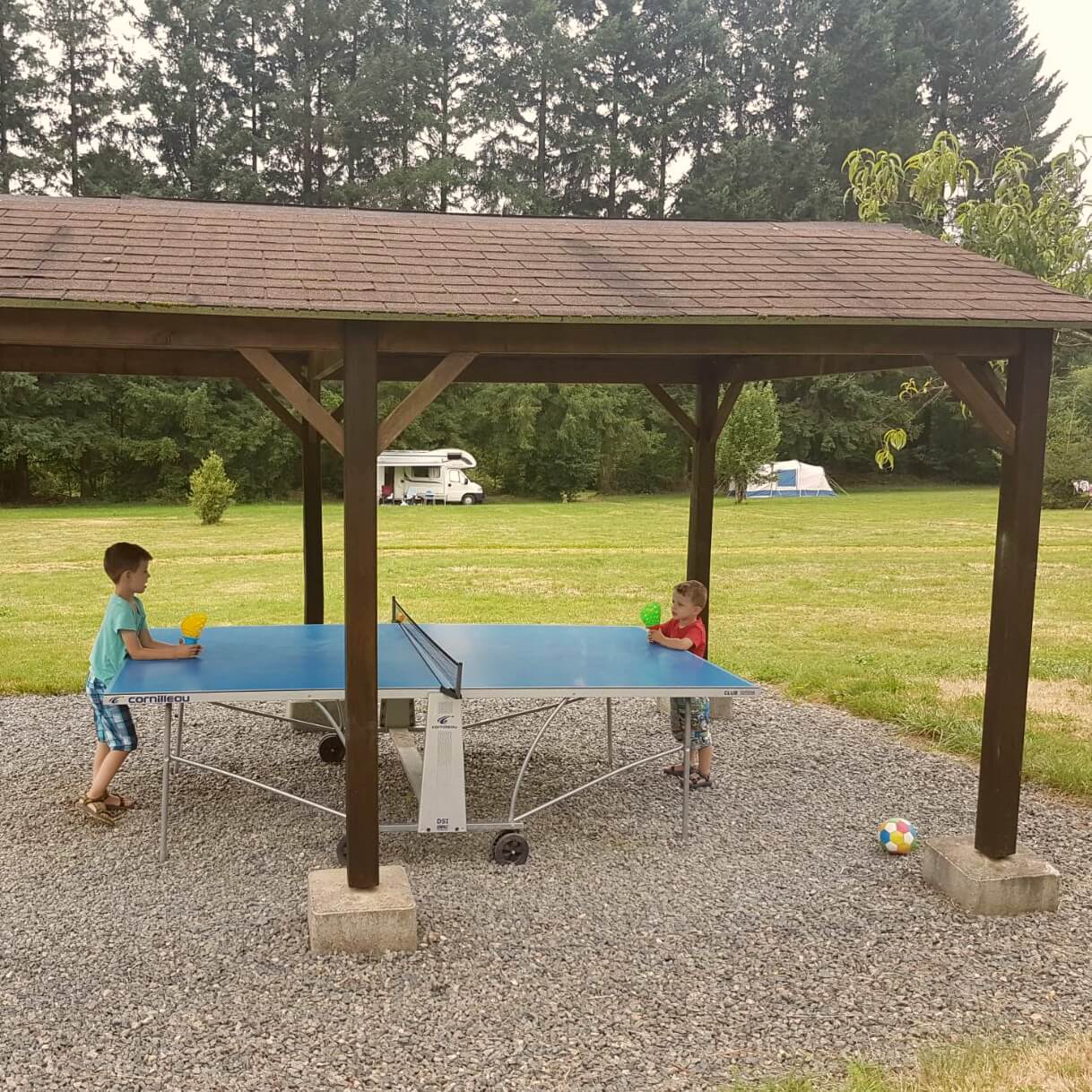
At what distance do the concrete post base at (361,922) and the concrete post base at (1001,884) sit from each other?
2.40 metres

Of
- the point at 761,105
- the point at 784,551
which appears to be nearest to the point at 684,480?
the point at 761,105

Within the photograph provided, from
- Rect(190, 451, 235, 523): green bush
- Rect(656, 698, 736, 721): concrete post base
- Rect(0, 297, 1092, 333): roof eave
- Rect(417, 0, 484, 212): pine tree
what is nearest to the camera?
Rect(0, 297, 1092, 333): roof eave

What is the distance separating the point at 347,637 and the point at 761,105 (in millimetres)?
42656

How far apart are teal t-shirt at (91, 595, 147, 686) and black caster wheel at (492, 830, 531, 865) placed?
2.08 meters

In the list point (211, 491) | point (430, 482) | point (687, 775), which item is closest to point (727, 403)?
point (687, 775)

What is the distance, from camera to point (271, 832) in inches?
214

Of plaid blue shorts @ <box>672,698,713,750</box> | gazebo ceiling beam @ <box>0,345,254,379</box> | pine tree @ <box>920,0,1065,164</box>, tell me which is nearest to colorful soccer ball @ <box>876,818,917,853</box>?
plaid blue shorts @ <box>672,698,713,750</box>

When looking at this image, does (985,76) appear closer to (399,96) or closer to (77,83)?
(399,96)

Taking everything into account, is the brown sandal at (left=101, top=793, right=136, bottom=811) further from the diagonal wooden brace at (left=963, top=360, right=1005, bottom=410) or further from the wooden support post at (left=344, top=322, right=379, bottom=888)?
the diagonal wooden brace at (left=963, top=360, right=1005, bottom=410)

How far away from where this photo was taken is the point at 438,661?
5.43 meters

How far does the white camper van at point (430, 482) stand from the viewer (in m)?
31.7

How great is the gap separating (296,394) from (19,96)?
3540 centimetres

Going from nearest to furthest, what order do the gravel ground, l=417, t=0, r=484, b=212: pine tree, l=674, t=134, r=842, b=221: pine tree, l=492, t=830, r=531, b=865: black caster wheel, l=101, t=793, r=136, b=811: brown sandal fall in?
1. the gravel ground
2. l=492, t=830, r=531, b=865: black caster wheel
3. l=101, t=793, r=136, b=811: brown sandal
4. l=417, t=0, r=484, b=212: pine tree
5. l=674, t=134, r=842, b=221: pine tree

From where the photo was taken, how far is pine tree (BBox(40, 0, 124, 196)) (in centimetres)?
3375
